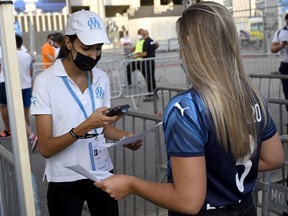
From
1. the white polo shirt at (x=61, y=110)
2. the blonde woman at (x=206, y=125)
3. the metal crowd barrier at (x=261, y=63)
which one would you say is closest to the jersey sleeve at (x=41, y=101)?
the white polo shirt at (x=61, y=110)

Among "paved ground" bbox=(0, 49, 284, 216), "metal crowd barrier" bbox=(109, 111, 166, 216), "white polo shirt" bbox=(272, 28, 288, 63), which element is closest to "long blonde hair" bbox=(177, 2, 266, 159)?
"metal crowd barrier" bbox=(109, 111, 166, 216)

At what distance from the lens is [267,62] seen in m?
13.4

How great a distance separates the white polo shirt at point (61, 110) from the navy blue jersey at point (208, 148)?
0.85m

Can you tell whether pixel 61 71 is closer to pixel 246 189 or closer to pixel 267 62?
pixel 246 189

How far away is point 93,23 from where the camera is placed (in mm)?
2387

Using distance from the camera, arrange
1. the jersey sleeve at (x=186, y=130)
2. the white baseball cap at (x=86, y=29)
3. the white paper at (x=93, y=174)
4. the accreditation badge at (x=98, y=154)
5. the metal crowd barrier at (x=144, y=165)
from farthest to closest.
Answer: the metal crowd barrier at (x=144, y=165) → the accreditation badge at (x=98, y=154) → the white baseball cap at (x=86, y=29) → the white paper at (x=93, y=174) → the jersey sleeve at (x=186, y=130)

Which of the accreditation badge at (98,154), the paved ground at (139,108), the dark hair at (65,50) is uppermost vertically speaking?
the dark hair at (65,50)

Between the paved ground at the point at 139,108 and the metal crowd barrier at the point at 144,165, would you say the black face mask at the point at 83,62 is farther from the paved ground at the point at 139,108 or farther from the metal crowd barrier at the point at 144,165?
the paved ground at the point at 139,108

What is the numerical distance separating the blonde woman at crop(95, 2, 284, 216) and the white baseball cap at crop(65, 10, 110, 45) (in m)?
0.82

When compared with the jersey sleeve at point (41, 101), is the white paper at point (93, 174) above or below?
below

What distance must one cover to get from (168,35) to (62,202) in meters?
31.0

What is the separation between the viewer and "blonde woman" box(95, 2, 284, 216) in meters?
1.54

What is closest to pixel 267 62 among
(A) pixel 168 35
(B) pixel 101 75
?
(B) pixel 101 75

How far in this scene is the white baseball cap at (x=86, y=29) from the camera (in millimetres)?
2354
